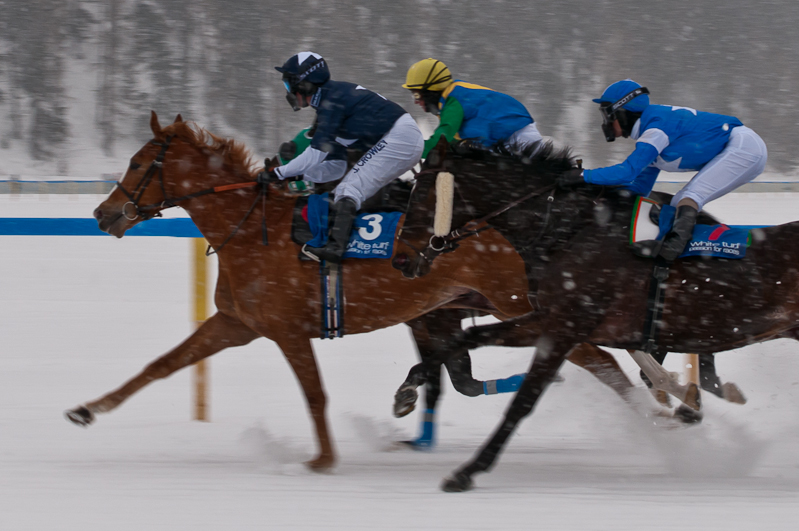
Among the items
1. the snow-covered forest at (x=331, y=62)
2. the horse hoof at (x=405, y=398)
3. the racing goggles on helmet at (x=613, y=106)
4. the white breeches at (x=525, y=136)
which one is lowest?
the snow-covered forest at (x=331, y=62)

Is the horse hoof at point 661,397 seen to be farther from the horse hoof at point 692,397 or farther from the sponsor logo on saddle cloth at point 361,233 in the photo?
the sponsor logo on saddle cloth at point 361,233

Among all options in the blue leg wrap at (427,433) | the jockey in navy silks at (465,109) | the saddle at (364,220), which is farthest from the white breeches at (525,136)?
the blue leg wrap at (427,433)

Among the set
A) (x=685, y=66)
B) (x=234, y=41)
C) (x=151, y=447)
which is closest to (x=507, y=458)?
(x=151, y=447)

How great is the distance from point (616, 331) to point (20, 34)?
2166 inches

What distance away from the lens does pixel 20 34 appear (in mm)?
51938

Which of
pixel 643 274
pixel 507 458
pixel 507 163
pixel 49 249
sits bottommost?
pixel 49 249

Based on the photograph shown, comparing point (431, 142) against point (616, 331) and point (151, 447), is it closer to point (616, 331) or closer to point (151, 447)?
point (616, 331)

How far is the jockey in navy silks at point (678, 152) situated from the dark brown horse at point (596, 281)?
14 centimetres

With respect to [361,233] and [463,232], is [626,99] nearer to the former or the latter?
[463,232]

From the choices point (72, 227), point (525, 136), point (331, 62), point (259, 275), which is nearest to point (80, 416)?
point (259, 275)

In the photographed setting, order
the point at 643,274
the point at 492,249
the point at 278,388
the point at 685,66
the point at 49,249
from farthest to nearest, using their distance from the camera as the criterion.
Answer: the point at 685,66 < the point at 49,249 < the point at 278,388 < the point at 492,249 < the point at 643,274

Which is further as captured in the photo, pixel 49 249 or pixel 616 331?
pixel 49 249

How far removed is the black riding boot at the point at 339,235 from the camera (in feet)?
15.0

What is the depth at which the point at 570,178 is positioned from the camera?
4.32 meters
